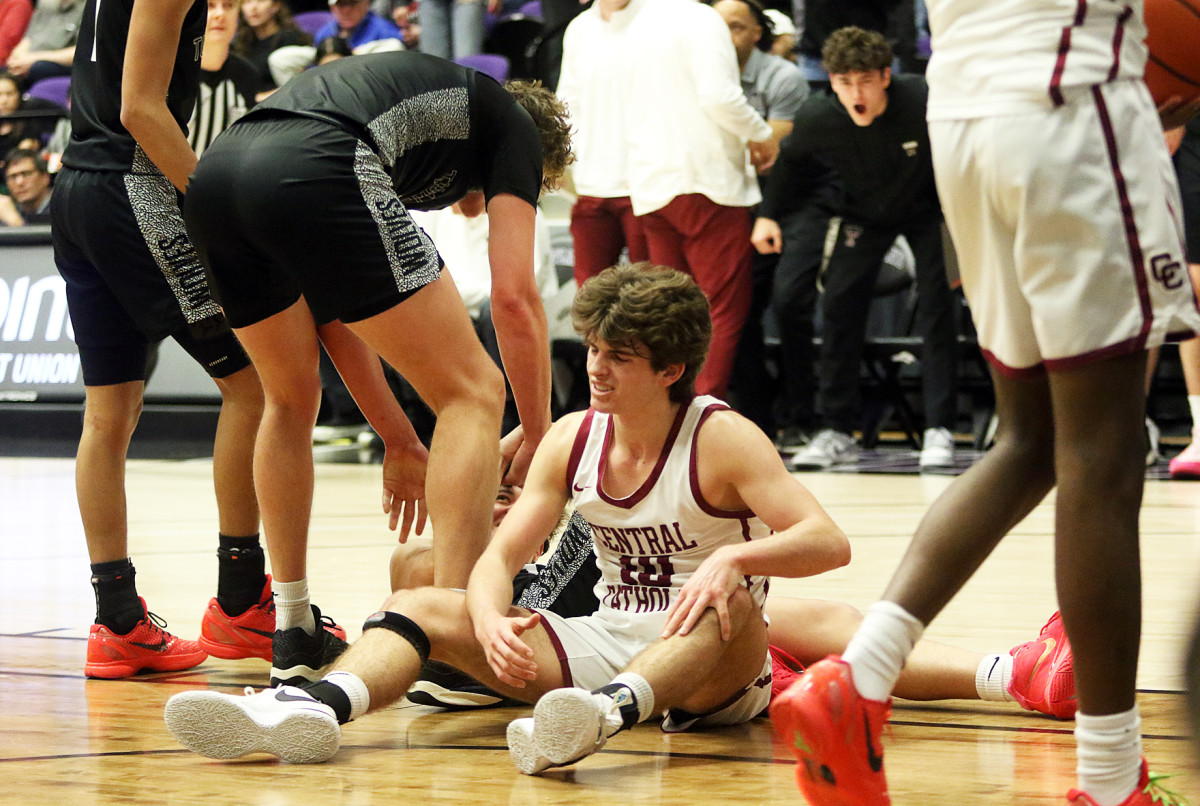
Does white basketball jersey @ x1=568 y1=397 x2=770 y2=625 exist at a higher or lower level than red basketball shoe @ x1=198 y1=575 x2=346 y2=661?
higher

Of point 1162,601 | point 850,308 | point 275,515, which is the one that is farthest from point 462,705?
point 850,308

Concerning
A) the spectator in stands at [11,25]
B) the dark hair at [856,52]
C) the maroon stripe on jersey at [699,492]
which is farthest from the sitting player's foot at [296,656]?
the spectator in stands at [11,25]

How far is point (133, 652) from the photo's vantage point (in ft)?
10.1

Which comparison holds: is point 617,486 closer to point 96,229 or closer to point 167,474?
point 96,229

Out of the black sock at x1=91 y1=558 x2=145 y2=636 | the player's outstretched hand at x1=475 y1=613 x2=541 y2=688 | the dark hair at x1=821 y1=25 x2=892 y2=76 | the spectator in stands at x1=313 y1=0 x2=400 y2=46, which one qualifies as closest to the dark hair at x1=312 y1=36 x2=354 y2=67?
the spectator in stands at x1=313 y1=0 x2=400 y2=46

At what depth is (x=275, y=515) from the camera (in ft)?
9.14

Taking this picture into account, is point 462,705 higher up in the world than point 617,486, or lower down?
lower down

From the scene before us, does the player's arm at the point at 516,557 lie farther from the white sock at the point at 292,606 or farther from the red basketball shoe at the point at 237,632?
the red basketball shoe at the point at 237,632

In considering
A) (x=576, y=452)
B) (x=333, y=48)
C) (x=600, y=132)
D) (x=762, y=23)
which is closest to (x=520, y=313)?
(x=576, y=452)

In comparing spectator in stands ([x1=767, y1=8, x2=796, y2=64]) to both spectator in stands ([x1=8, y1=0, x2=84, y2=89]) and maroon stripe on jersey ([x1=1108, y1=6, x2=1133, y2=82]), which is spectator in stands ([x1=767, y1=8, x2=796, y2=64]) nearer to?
spectator in stands ([x1=8, y1=0, x2=84, y2=89])

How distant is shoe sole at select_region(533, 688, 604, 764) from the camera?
6.93ft

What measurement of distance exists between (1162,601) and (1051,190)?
2.16 metres

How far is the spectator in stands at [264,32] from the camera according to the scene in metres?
9.36

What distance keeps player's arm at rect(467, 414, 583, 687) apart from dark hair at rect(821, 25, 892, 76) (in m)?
4.41
